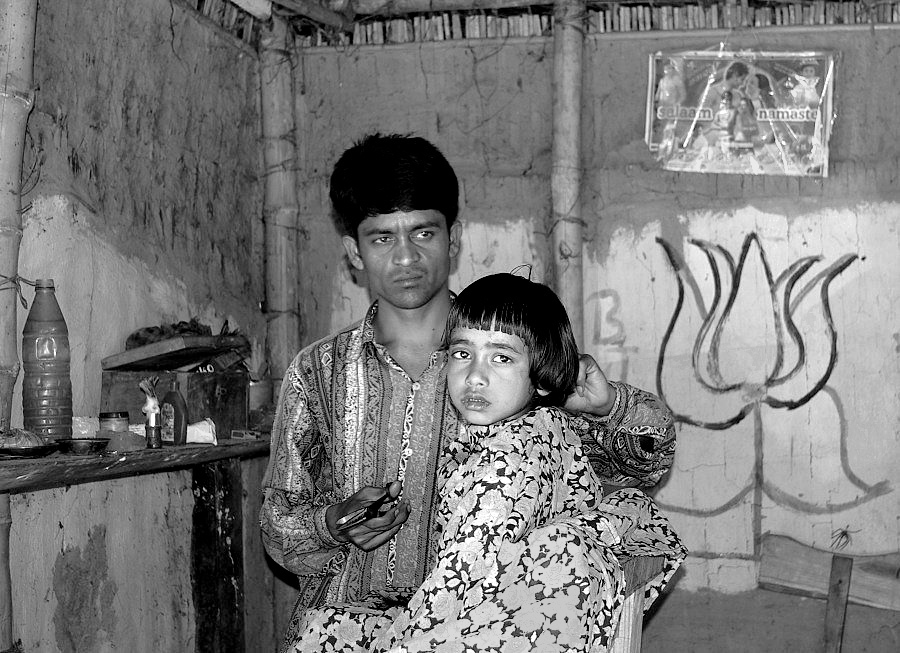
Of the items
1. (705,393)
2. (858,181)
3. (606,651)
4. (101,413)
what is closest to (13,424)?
(101,413)

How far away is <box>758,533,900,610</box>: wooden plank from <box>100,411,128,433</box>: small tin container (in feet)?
8.05

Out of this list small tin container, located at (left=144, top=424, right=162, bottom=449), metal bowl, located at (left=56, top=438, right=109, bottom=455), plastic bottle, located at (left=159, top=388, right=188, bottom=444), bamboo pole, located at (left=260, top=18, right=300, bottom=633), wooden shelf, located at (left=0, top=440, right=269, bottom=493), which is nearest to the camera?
wooden shelf, located at (left=0, top=440, right=269, bottom=493)

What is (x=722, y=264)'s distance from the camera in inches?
160

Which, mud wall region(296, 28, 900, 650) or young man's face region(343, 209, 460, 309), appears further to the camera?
mud wall region(296, 28, 900, 650)

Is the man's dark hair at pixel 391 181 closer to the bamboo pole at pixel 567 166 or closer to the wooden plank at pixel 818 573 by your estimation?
the bamboo pole at pixel 567 166

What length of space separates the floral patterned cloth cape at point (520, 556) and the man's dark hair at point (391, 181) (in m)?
0.66

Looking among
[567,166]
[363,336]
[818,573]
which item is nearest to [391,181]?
[363,336]

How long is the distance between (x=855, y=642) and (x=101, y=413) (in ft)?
9.46

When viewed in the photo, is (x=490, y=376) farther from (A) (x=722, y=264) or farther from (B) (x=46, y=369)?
(A) (x=722, y=264)

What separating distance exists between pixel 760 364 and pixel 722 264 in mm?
408

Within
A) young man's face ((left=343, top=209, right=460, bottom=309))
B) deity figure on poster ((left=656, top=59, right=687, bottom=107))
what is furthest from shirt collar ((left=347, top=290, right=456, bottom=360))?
deity figure on poster ((left=656, top=59, right=687, bottom=107))

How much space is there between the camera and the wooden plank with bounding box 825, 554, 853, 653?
3.96 meters

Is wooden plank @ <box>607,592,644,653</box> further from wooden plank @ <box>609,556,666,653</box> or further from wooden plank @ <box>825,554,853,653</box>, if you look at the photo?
wooden plank @ <box>825,554,853,653</box>

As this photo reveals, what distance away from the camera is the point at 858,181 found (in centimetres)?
399
